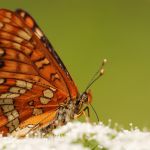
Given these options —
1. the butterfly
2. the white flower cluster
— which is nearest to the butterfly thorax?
the butterfly

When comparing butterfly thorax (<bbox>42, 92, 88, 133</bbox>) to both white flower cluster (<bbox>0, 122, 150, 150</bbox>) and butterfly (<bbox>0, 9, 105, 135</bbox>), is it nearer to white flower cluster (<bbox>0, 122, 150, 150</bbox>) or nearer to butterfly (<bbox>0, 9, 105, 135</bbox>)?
butterfly (<bbox>0, 9, 105, 135</bbox>)

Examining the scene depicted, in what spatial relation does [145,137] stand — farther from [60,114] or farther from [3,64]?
[3,64]

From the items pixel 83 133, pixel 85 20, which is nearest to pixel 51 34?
pixel 85 20

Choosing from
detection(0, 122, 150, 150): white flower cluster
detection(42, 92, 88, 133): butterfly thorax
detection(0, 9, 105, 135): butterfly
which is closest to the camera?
detection(0, 122, 150, 150): white flower cluster

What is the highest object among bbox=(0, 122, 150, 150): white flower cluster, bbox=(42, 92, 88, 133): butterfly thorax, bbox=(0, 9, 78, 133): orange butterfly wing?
bbox=(0, 9, 78, 133): orange butterfly wing

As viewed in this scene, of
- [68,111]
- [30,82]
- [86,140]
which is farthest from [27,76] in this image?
[86,140]

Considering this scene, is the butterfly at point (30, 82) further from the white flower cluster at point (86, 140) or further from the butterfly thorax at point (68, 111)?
the white flower cluster at point (86, 140)

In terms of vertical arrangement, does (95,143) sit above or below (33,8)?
below
